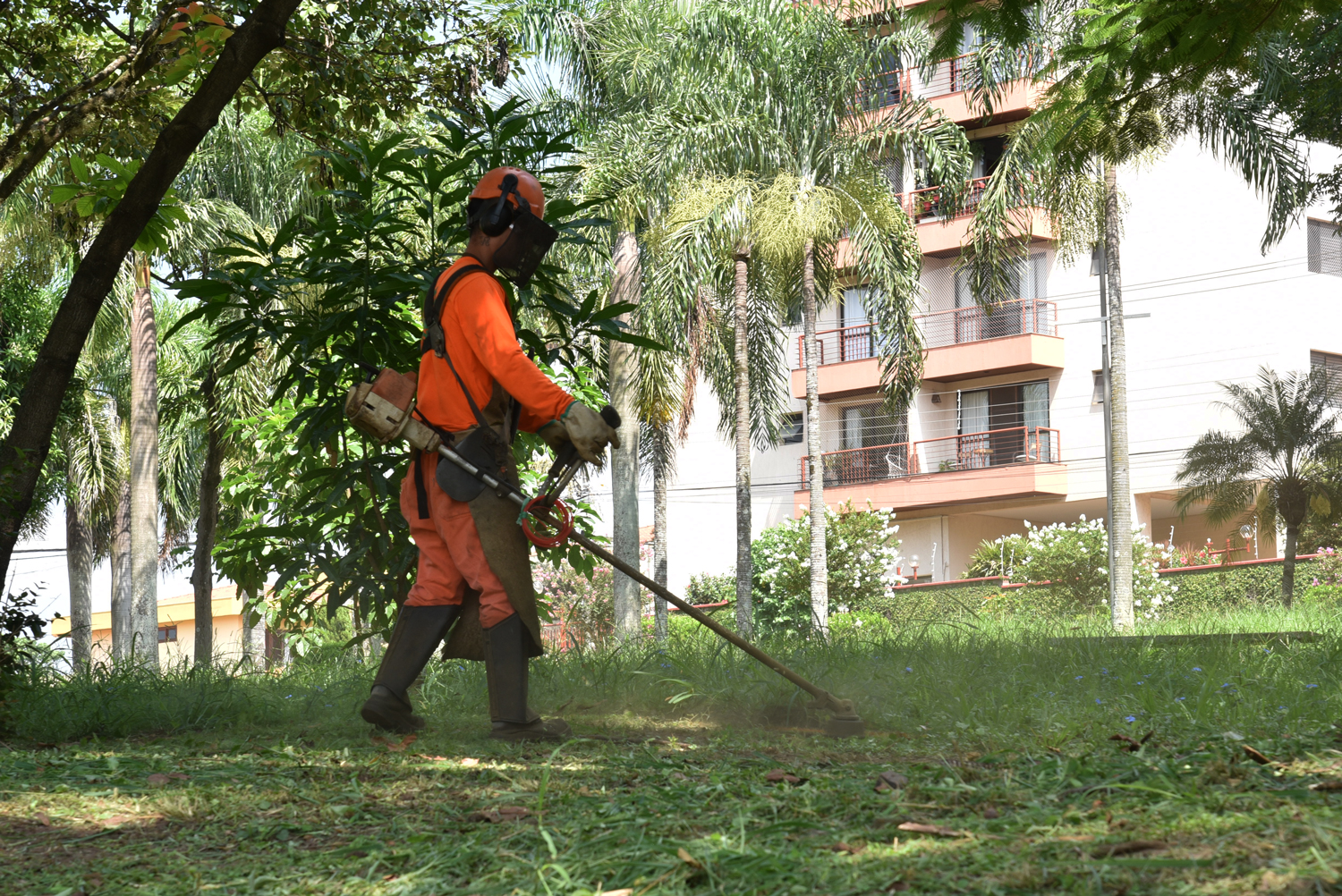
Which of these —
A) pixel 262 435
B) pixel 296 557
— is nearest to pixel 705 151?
pixel 262 435

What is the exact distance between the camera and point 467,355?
449 centimetres

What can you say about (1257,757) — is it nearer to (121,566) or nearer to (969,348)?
(969,348)

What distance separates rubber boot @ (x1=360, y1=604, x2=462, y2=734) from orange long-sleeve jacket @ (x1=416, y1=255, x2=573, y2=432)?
680 mm

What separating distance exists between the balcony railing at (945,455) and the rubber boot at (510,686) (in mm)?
28779

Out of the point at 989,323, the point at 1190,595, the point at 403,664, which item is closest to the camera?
the point at 403,664

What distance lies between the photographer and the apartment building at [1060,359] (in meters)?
30.5

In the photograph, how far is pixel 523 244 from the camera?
4.71m

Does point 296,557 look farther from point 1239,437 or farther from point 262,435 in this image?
point 1239,437

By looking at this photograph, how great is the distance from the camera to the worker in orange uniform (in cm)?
434

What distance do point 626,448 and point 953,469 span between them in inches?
553

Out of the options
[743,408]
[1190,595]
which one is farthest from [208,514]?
[1190,595]

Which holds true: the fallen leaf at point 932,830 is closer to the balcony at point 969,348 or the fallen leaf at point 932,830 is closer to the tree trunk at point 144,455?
the tree trunk at point 144,455

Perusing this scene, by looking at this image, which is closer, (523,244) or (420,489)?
(420,489)

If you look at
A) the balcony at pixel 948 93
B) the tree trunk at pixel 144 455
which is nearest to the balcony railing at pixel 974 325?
the balcony at pixel 948 93
